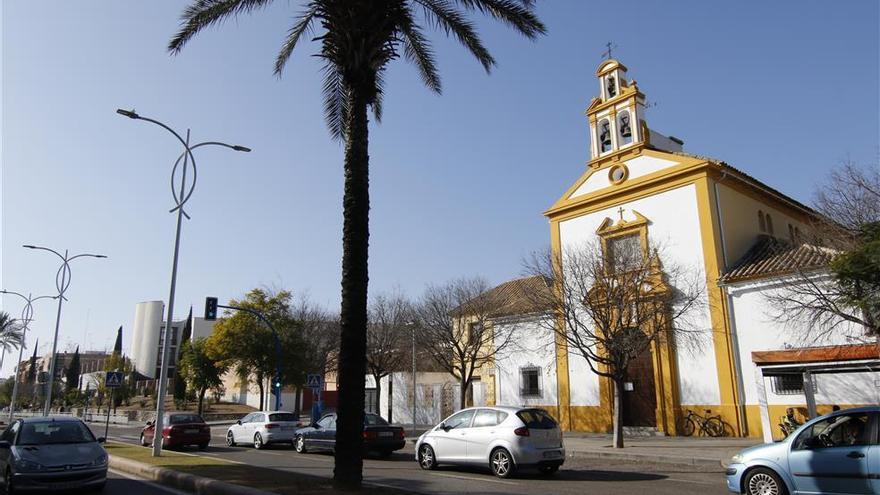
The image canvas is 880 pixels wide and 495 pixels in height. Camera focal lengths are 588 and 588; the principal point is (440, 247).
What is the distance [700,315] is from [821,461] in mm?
15503

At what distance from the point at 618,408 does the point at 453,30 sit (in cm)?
1325

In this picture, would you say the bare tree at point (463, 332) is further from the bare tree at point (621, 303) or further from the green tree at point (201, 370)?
the green tree at point (201, 370)

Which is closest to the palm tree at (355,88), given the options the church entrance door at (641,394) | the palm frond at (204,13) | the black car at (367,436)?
the palm frond at (204,13)

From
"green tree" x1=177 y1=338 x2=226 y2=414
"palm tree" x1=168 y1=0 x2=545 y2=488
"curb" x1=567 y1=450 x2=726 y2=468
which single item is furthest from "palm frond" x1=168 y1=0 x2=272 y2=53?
"green tree" x1=177 y1=338 x2=226 y2=414

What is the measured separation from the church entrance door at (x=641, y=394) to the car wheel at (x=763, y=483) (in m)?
15.8

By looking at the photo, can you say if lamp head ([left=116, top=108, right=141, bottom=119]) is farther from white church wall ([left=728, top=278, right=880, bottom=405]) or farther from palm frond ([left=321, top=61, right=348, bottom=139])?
white church wall ([left=728, top=278, right=880, bottom=405])

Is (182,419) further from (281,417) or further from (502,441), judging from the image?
(502,441)

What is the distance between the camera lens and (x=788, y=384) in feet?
68.1

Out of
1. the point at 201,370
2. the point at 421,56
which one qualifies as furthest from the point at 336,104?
the point at 201,370

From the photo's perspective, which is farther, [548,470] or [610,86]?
Result: [610,86]

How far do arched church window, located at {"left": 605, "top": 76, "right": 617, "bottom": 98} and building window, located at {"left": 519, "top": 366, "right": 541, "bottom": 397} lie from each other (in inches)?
547

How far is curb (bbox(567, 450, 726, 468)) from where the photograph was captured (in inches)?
604

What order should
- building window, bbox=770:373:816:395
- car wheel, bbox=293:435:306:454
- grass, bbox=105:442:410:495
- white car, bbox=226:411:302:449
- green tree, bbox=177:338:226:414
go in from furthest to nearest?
green tree, bbox=177:338:226:414 → white car, bbox=226:411:302:449 → building window, bbox=770:373:816:395 → car wheel, bbox=293:435:306:454 → grass, bbox=105:442:410:495

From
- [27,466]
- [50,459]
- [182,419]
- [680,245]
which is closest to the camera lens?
[27,466]
